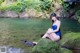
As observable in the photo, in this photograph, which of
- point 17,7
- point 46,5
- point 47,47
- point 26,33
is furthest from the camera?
point 17,7

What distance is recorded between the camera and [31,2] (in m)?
35.8

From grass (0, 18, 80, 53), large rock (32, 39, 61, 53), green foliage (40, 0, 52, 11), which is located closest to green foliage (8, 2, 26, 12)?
green foliage (40, 0, 52, 11)

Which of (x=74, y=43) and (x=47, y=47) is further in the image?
(x=74, y=43)

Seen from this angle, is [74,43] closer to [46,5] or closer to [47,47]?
[47,47]

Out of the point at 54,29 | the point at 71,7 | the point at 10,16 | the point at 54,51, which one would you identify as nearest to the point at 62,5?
the point at 71,7

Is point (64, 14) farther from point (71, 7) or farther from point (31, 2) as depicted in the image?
point (31, 2)

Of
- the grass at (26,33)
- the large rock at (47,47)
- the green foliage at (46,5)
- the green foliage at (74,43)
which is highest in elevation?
the large rock at (47,47)

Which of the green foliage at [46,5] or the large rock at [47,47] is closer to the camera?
the large rock at [47,47]

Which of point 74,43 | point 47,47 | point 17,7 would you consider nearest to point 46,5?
point 17,7

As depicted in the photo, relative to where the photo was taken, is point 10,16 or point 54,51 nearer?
point 54,51

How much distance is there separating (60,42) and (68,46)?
58 centimetres

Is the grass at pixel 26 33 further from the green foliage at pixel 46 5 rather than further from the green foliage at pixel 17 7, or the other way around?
the green foliage at pixel 46 5

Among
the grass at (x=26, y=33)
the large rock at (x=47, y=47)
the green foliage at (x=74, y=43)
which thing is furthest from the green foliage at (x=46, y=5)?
the large rock at (x=47, y=47)

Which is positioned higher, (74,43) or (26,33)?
(74,43)
